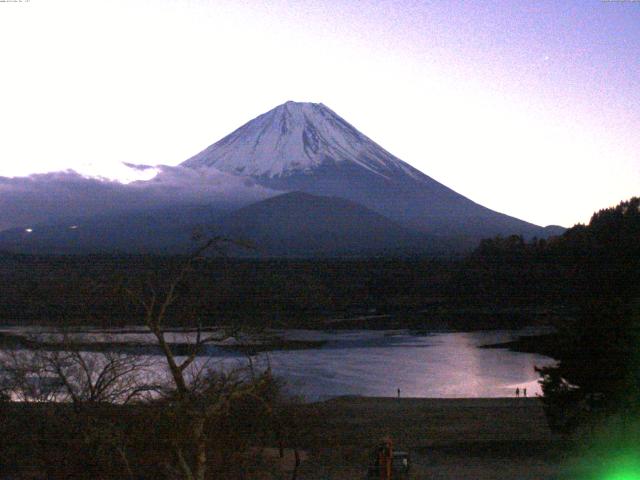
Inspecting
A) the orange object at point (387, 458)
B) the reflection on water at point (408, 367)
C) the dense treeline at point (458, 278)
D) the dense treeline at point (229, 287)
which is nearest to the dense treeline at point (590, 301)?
the dense treeline at point (458, 278)

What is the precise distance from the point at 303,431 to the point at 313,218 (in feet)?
190

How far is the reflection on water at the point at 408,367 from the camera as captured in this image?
732 inches

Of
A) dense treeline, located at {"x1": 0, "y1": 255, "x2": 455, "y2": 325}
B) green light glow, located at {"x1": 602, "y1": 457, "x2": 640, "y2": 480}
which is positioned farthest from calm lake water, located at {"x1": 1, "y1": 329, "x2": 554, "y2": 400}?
green light glow, located at {"x1": 602, "y1": 457, "x2": 640, "y2": 480}

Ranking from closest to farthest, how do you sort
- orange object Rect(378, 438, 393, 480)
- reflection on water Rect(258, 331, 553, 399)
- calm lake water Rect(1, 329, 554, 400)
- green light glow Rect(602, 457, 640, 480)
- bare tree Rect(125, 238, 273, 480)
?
bare tree Rect(125, 238, 273, 480) < orange object Rect(378, 438, 393, 480) < green light glow Rect(602, 457, 640, 480) < calm lake water Rect(1, 329, 554, 400) < reflection on water Rect(258, 331, 553, 399)

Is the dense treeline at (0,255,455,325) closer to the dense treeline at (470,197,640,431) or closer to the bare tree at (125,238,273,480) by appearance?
the bare tree at (125,238,273,480)

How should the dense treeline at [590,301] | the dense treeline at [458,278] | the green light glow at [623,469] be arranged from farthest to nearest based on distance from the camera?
the dense treeline at [458,278] → the dense treeline at [590,301] → the green light glow at [623,469]

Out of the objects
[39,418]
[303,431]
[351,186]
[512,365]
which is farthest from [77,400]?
[351,186]

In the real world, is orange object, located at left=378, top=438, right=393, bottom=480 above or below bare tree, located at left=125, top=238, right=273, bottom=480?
below

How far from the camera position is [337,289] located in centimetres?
3594

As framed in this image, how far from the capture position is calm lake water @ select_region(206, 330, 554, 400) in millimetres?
18594

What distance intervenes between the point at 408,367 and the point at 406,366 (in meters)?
0.21

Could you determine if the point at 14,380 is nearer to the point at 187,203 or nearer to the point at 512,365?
the point at 512,365

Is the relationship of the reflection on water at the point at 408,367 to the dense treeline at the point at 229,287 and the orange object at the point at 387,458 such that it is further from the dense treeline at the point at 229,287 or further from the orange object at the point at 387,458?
the orange object at the point at 387,458

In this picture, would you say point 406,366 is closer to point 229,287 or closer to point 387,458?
point 229,287
